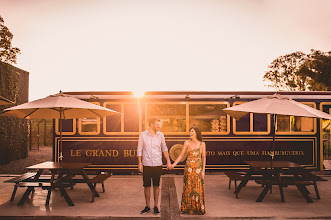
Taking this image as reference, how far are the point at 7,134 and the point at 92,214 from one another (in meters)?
9.28

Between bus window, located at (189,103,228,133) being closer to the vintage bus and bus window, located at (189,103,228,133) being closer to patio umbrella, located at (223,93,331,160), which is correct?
the vintage bus

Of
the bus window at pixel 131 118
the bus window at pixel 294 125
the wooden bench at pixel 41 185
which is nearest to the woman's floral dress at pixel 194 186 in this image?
the wooden bench at pixel 41 185

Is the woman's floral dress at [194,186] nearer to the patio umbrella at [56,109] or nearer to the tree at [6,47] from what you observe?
the patio umbrella at [56,109]

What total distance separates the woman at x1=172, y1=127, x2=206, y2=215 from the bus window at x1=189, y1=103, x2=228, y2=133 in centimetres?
403

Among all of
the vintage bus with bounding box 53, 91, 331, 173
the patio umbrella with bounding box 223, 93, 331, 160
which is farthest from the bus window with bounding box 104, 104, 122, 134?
the patio umbrella with bounding box 223, 93, 331, 160

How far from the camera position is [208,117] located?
31.6 ft

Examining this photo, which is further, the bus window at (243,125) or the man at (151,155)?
the bus window at (243,125)

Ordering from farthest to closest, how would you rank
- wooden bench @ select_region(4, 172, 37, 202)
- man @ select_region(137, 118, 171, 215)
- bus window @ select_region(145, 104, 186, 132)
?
1. bus window @ select_region(145, 104, 186, 132)
2. wooden bench @ select_region(4, 172, 37, 202)
3. man @ select_region(137, 118, 171, 215)

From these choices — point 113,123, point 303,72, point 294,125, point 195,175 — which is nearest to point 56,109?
point 113,123

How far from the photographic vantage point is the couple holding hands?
5.38 meters

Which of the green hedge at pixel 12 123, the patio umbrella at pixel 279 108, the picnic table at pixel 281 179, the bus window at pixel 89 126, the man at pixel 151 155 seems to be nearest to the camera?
the man at pixel 151 155

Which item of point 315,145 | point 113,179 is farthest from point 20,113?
point 315,145

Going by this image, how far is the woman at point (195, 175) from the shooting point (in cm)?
548

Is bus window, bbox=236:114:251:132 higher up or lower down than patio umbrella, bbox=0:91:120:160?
lower down
